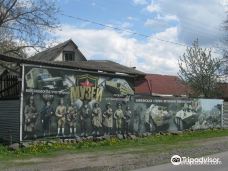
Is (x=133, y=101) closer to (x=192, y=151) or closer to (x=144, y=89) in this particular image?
Answer: (x=192, y=151)

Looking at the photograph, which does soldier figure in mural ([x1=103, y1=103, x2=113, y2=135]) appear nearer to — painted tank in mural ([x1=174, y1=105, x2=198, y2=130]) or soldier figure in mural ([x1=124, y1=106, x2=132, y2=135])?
soldier figure in mural ([x1=124, y1=106, x2=132, y2=135])

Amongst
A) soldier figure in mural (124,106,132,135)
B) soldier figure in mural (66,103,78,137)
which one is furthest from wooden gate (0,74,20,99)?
soldier figure in mural (124,106,132,135)

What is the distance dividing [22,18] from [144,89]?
21824 millimetres

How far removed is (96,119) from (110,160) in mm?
6895

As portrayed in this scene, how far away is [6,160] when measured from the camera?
1510 centimetres

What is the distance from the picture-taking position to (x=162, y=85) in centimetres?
6103

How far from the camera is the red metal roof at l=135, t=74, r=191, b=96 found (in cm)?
5500

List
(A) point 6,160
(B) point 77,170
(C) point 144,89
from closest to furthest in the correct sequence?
(B) point 77,170 → (A) point 6,160 → (C) point 144,89

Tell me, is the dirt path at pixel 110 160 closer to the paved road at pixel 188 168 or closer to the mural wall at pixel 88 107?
the paved road at pixel 188 168

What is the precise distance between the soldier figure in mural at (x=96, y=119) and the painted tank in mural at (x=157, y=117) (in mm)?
3697

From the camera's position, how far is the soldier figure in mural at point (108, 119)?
22.5 metres

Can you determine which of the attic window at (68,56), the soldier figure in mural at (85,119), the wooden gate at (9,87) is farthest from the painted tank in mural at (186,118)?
the attic window at (68,56)


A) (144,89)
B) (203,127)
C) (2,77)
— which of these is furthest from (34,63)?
(144,89)

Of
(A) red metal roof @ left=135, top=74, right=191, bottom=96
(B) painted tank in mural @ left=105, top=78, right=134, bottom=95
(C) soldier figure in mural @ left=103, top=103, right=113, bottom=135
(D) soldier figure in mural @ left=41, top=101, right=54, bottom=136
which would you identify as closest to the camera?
(D) soldier figure in mural @ left=41, top=101, right=54, bottom=136
